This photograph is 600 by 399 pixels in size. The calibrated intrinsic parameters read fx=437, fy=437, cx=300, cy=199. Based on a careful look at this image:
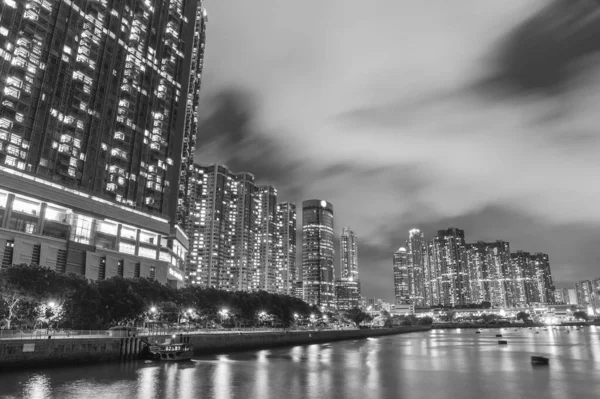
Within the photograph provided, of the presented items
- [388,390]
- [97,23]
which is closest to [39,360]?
[388,390]

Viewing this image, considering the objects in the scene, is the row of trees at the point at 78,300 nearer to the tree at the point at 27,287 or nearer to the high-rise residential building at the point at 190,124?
the tree at the point at 27,287

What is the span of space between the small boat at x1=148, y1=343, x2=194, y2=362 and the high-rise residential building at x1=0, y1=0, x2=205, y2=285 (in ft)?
147

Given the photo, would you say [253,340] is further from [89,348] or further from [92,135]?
[92,135]

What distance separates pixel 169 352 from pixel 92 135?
246ft

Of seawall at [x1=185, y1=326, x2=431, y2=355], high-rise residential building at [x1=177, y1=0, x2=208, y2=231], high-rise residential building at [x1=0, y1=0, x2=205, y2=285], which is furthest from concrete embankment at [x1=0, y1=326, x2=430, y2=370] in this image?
high-rise residential building at [x1=177, y1=0, x2=208, y2=231]

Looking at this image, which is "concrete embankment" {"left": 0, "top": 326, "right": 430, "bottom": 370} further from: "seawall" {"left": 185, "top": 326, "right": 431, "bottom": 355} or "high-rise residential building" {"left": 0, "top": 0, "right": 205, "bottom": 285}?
"high-rise residential building" {"left": 0, "top": 0, "right": 205, "bottom": 285}

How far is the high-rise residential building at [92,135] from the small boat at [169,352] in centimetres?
4487

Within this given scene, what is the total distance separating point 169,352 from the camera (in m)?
75.5

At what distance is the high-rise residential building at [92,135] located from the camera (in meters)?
103

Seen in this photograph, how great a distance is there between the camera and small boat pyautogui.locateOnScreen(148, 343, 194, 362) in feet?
246

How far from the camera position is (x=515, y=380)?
60.6m

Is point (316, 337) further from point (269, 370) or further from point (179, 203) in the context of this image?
point (269, 370)

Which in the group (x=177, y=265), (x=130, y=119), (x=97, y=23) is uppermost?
(x=97, y=23)

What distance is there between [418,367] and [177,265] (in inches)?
4153
